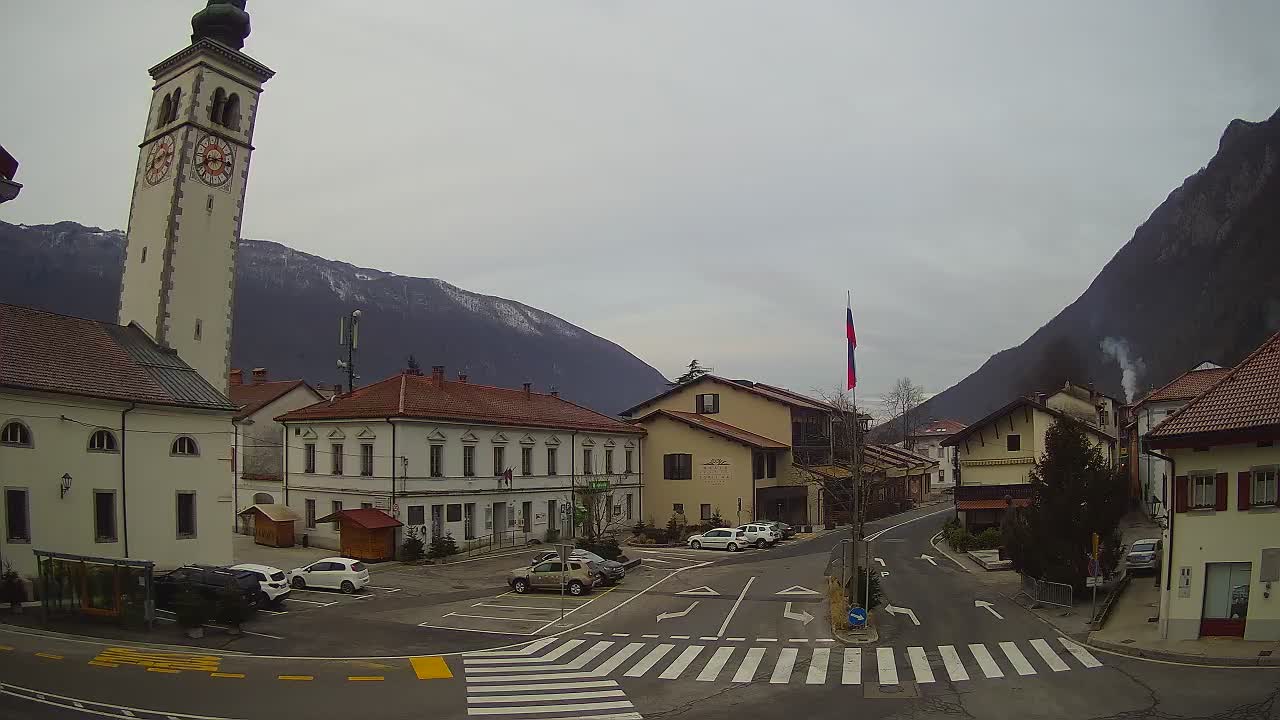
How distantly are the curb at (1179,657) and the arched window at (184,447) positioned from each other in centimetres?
3329

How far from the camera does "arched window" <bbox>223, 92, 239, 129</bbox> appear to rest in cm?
4272

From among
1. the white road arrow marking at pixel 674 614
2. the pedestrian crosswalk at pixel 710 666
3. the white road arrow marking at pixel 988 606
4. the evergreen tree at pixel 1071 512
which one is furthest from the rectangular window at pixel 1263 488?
the white road arrow marking at pixel 674 614

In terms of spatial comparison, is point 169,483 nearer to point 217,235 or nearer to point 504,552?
point 217,235

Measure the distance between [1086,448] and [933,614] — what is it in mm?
8223

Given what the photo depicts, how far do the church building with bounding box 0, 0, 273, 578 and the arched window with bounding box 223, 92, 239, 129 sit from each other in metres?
0.07

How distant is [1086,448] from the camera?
30.2 meters

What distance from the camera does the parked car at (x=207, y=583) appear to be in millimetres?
27188

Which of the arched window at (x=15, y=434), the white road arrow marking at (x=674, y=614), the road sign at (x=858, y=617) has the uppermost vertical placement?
the arched window at (x=15, y=434)

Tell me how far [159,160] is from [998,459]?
49.8 m

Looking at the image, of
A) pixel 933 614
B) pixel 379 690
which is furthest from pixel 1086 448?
pixel 379 690

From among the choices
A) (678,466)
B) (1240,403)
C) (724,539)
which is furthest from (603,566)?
(678,466)

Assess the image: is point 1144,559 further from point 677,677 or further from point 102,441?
point 102,441

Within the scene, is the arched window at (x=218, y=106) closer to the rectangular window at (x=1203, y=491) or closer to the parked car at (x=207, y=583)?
the parked car at (x=207, y=583)

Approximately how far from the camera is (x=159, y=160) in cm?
4172
